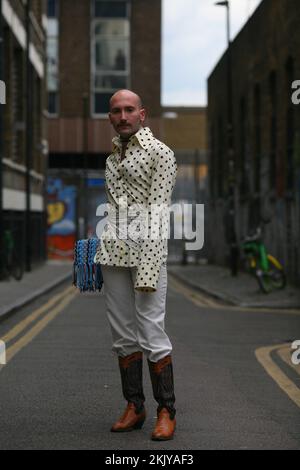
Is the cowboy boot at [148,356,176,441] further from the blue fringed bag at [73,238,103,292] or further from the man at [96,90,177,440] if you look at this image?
the blue fringed bag at [73,238,103,292]

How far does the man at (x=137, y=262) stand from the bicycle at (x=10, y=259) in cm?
2038

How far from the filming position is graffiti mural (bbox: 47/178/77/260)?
2096 inches

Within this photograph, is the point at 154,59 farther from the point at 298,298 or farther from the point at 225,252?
the point at 298,298

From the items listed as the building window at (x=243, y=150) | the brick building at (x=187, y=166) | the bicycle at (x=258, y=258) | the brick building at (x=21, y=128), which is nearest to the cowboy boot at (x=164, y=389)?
the bicycle at (x=258, y=258)

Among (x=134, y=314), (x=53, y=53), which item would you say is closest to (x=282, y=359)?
(x=134, y=314)

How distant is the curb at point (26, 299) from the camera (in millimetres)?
16527

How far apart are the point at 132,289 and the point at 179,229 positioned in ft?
133

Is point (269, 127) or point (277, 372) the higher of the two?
point (269, 127)

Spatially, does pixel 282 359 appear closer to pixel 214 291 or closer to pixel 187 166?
pixel 214 291

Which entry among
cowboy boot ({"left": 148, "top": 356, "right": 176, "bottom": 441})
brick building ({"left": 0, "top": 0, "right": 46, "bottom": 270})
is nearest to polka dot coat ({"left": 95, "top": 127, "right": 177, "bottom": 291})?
cowboy boot ({"left": 148, "top": 356, "right": 176, "bottom": 441})

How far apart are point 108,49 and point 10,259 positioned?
97.3 ft

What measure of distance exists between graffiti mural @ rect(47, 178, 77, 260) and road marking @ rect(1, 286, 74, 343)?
2931cm

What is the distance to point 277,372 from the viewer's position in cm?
1029
